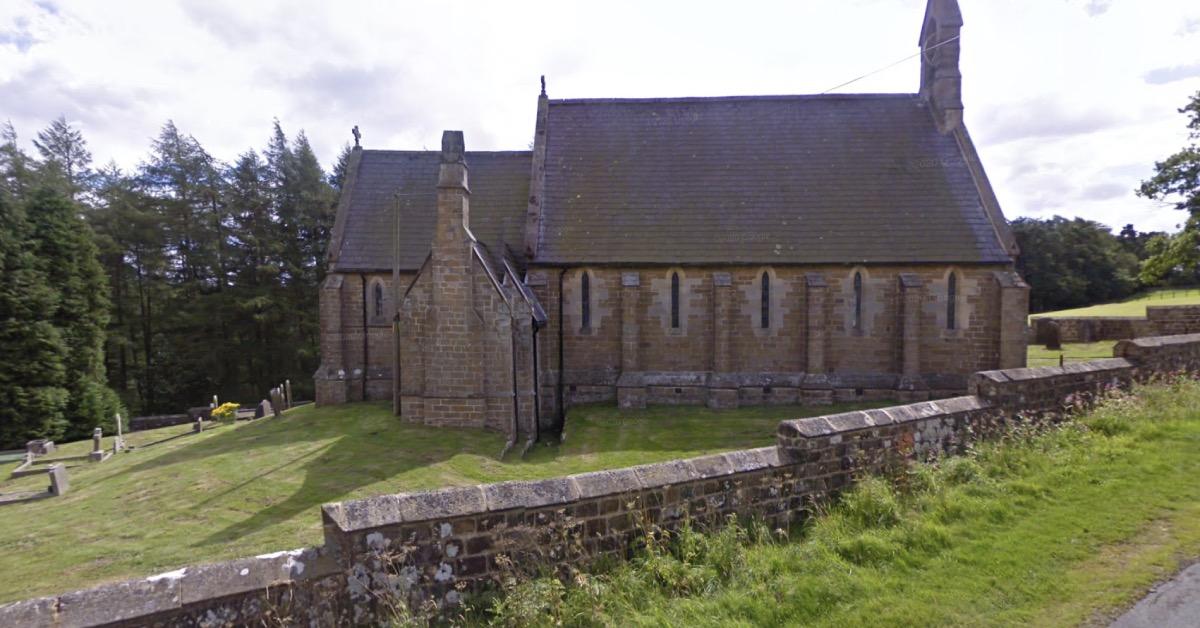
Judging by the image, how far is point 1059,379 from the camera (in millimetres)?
9328

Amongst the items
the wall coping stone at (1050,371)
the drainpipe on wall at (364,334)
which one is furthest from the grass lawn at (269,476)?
the wall coping stone at (1050,371)

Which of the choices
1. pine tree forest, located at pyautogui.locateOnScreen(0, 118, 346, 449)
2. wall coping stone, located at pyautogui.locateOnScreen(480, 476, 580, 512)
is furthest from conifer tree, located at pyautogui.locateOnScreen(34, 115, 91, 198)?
wall coping stone, located at pyautogui.locateOnScreen(480, 476, 580, 512)

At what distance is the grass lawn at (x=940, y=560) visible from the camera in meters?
4.57

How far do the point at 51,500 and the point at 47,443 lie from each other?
1149cm

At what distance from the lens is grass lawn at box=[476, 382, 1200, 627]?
4570mm

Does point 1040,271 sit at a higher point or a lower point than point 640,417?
higher

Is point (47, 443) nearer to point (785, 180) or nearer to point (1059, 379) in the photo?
point (785, 180)

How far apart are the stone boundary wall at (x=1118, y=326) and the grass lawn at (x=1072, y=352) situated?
55 centimetres

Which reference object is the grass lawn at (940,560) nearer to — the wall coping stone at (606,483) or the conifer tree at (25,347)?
the wall coping stone at (606,483)

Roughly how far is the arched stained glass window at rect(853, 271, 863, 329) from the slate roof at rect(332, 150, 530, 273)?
11865 mm

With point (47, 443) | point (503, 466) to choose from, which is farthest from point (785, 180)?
point (47, 443)

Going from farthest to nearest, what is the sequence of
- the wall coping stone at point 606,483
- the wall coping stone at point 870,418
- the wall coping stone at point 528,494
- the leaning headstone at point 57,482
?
1. the leaning headstone at point 57,482
2. the wall coping stone at point 870,418
3. the wall coping stone at point 606,483
4. the wall coping stone at point 528,494

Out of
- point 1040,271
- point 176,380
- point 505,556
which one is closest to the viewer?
point 505,556

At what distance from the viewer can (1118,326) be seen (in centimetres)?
3008
